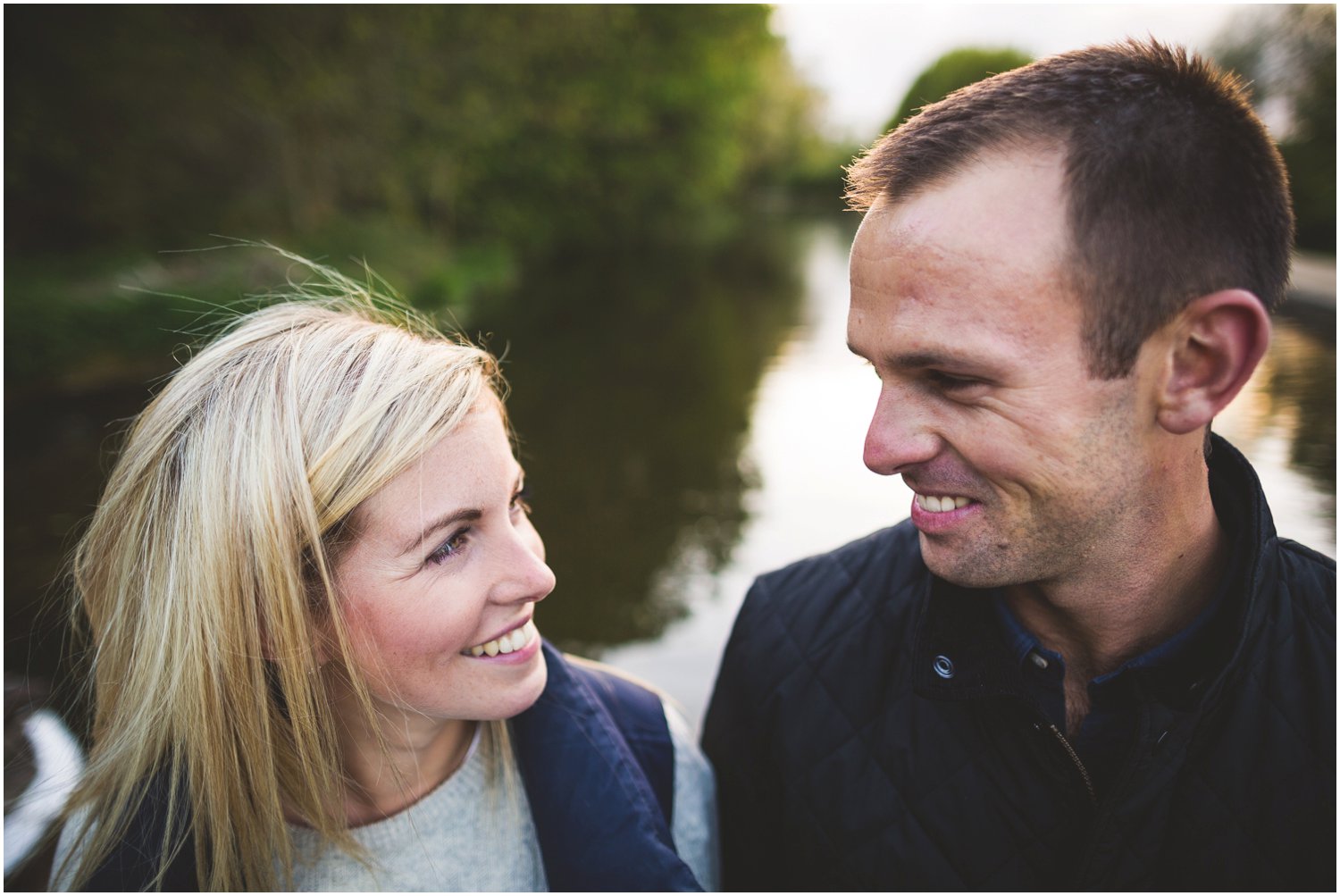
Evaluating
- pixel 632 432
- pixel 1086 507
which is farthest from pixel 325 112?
pixel 1086 507

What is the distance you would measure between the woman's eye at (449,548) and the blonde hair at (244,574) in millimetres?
175

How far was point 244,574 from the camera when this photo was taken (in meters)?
1.67

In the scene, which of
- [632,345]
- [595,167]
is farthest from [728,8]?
[632,345]

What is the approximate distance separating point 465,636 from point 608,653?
2735mm

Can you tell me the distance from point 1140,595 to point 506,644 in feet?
4.24

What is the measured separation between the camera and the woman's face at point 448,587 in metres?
1.68

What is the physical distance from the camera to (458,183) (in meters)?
23.2

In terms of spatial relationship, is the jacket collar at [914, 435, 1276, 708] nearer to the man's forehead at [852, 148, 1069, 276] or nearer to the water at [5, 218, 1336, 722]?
the man's forehead at [852, 148, 1069, 276]

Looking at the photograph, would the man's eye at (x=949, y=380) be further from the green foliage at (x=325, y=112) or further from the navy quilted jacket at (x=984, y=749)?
the green foliage at (x=325, y=112)

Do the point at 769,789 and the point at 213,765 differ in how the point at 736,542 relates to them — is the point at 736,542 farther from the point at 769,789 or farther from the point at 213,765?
the point at 213,765

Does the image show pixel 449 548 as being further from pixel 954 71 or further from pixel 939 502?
pixel 954 71

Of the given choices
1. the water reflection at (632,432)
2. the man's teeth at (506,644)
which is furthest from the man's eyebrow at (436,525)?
the water reflection at (632,432)

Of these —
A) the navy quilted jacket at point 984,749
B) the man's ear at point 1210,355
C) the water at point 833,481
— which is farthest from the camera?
the water at point 833,481

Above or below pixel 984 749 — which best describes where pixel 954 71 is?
above
